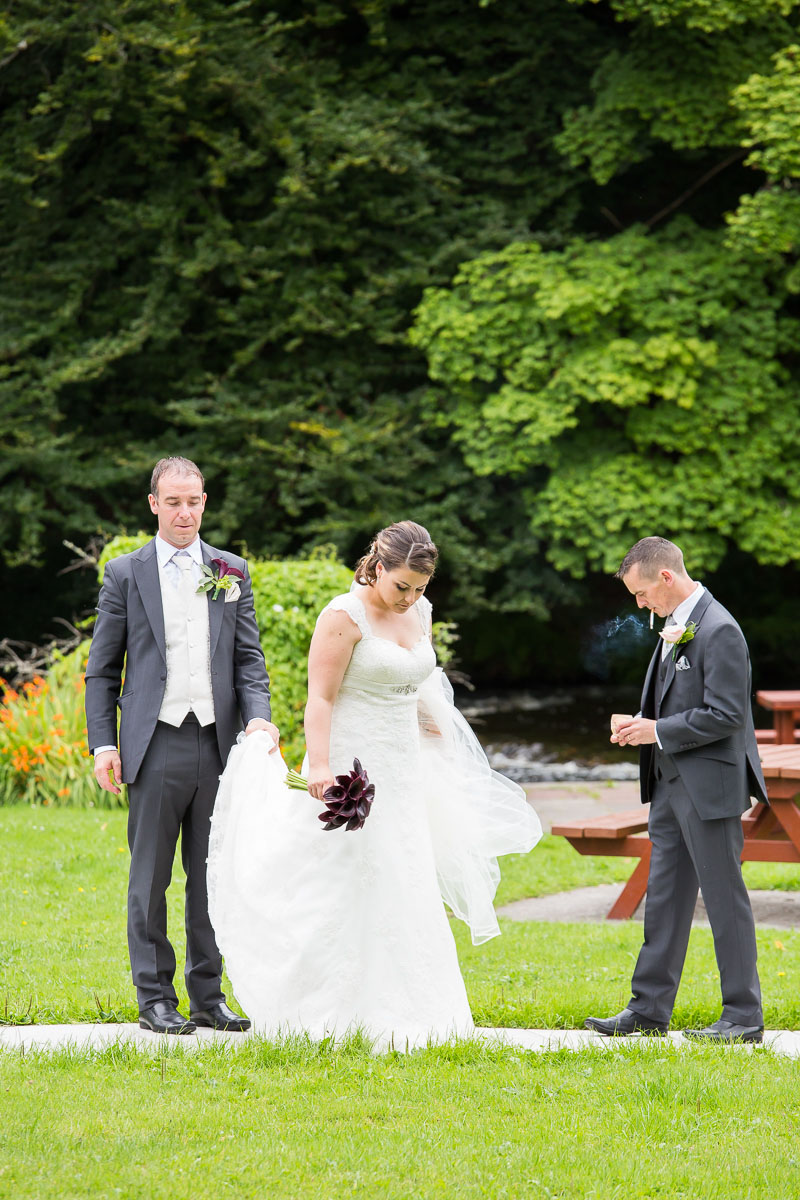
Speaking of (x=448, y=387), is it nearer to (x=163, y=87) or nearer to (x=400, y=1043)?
(x=163, y=87)

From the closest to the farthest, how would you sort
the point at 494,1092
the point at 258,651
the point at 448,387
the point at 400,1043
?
the point at 494,1092
the point at 400,1043
the point at 258,651
the point at 448,387

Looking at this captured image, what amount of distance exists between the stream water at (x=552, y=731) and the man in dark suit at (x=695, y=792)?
834 centimetres

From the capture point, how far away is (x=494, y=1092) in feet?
13.1

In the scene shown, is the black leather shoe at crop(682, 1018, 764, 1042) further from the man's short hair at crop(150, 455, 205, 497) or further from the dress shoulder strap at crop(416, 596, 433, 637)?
the man's short hair at crop(150, 455, 205, 497)

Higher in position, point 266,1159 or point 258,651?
point 258,651

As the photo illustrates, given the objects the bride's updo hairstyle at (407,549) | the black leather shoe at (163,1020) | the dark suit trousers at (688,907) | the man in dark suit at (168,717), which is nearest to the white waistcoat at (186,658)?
the man in dark suit at (168,717)

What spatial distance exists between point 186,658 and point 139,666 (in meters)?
0.18

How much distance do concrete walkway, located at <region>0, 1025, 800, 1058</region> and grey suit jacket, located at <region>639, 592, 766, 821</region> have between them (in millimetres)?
915

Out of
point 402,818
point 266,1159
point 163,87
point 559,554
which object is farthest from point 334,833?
point 163,87

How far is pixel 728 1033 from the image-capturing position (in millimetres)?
4773

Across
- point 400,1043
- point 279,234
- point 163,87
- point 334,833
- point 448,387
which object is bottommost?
point 400,1043

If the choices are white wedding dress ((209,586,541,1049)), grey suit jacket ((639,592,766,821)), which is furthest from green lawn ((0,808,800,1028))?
grey suit jacket ((639,592,766,821))

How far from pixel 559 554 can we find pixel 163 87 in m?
8.08

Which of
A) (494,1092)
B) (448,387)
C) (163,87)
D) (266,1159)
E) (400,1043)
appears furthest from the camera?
(448,387)
